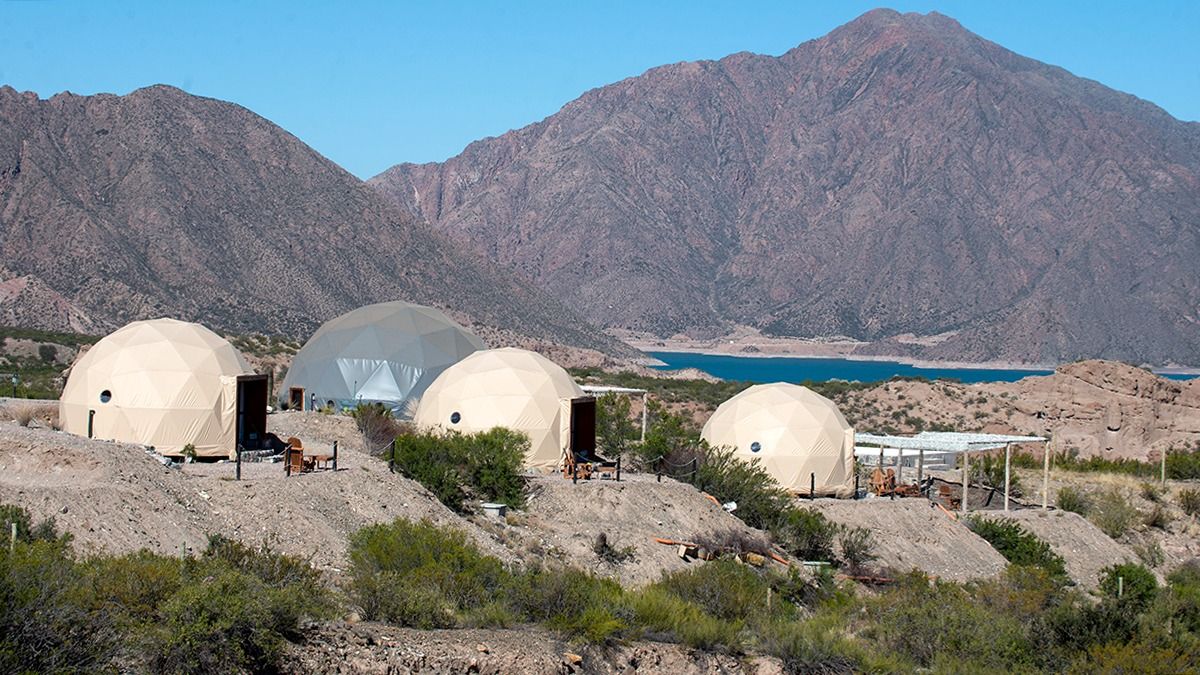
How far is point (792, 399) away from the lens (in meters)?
32.7

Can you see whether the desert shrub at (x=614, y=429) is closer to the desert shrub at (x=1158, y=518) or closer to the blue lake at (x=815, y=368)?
the desert shrub at (x=1158, y=518)

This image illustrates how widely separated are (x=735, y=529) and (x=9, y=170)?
241ft

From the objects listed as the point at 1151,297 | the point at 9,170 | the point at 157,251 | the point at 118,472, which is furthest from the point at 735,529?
the point at 1151,297

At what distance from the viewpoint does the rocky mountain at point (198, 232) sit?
263ft

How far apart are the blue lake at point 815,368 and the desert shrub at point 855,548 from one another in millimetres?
99333

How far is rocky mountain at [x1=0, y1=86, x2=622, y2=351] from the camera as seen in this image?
3162 inches

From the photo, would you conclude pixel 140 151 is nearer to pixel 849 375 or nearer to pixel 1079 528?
pixel 849 375

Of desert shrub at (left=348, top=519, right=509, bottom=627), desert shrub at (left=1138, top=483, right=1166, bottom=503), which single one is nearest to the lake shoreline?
desert shrub at (left=1138, top=483, right=1166, bottom=503)

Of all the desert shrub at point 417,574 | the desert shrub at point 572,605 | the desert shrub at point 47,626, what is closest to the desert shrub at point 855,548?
the desert shrub at point 417,574

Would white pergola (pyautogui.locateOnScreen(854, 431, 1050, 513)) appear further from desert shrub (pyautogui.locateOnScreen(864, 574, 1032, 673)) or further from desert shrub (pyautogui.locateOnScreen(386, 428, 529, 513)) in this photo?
desert shrub (pyautogui.locateOnScreen(864, 574, 1032, 673))

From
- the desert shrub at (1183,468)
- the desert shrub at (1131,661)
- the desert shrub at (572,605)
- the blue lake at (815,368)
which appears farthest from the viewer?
the blue lake at (815,368)

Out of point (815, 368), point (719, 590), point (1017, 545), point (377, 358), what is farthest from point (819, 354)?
point (719, 590)

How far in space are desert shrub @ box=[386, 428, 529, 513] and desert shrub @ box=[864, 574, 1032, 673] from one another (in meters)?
6.97

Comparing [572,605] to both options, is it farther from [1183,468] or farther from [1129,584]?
[1183,468]
